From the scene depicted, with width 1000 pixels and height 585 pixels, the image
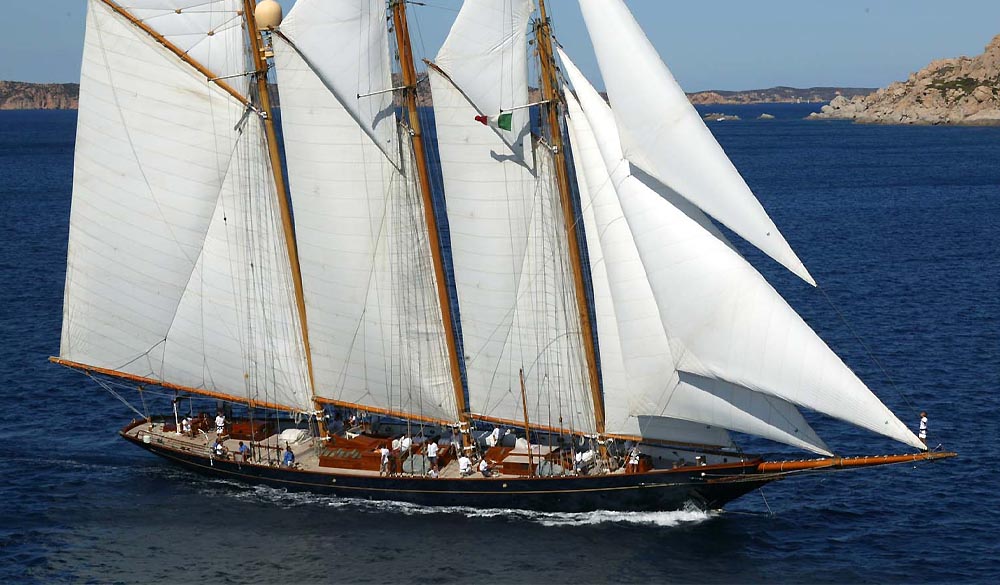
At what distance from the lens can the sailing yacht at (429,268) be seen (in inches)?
1738

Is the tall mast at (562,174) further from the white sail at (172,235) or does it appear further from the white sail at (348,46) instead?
the white sail at (172,235)

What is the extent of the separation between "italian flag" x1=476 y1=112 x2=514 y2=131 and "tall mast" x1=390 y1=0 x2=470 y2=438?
2.68 metres

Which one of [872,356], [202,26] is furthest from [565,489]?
[872,356]

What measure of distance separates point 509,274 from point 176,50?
1773 centimetres

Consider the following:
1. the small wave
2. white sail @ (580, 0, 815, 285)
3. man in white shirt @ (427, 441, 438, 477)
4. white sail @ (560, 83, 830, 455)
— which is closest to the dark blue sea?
the small wave

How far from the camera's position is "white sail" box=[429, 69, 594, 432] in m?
50.0

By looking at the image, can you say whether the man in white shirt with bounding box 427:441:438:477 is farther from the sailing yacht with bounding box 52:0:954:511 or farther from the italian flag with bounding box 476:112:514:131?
the italian flag with bounding box 476:112:514:131

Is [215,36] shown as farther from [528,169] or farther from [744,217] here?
[744,217]

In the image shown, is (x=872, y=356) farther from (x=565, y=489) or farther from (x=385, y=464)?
(x=385, y=464)

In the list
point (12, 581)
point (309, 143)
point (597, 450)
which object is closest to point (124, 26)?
point (309, 143)

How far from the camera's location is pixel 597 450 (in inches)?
2018

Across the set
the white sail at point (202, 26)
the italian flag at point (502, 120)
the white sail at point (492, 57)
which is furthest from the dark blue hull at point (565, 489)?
the white sail at point (202, 26)

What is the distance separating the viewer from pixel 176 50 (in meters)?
54.3

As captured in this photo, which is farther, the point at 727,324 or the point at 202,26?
the point at 202,26
